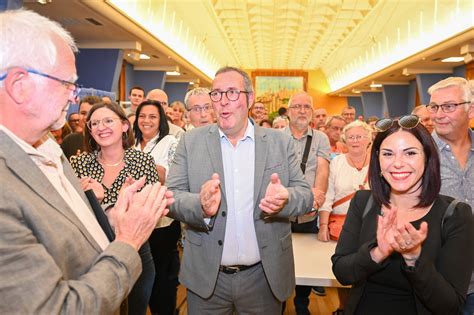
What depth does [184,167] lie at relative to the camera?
8.00 feet

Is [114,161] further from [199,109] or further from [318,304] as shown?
[318,304]

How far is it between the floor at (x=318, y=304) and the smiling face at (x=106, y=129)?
6.52 feet

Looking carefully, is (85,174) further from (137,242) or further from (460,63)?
(460,63)

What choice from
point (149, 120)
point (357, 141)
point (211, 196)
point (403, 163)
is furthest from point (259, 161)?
point (149, 120)

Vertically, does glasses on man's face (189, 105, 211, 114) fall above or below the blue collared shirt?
above

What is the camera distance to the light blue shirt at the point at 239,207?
2.29 metres

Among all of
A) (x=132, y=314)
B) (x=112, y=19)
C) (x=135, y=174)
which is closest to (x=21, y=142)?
(x=135, y=174)

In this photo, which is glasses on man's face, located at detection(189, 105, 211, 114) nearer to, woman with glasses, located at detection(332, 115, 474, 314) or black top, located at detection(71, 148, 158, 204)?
black top, located at detection(71, 148, 158, 204)

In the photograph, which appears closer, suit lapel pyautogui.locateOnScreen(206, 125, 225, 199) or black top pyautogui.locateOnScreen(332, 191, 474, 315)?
black top pyautogui.locateOnScreen(332, 191, 474, 315)

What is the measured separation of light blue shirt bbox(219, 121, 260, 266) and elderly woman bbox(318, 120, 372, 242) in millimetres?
1056

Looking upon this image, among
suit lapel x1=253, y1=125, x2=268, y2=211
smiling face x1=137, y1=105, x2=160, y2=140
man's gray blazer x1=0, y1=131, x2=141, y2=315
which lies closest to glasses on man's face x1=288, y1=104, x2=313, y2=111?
smiling face x1=137, y1=105, x2=160, y2=140

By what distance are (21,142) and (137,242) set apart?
47 cm

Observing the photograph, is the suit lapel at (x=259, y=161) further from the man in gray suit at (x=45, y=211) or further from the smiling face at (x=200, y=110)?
the smiling face at (x=200, y=110)

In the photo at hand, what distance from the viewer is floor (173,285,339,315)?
4148 mm
